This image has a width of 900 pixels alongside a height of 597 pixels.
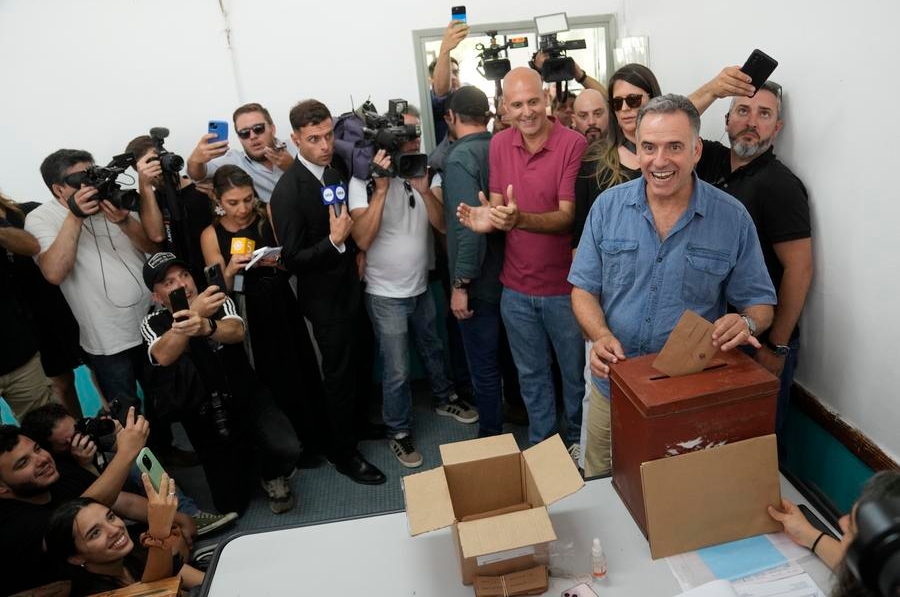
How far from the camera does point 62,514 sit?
64.6 inches

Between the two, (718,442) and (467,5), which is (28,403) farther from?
(467,5)

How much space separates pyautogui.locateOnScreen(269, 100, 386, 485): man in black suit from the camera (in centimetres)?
233

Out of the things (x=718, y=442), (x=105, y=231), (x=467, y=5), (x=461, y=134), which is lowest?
(x=718, y=442)

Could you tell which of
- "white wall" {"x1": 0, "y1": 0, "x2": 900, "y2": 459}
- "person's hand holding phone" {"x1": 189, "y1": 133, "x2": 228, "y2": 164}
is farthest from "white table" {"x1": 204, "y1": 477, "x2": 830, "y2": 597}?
"person's hand holding phone" {"x1": 189, "y1": 133, "x2": 228, "y2": 164}

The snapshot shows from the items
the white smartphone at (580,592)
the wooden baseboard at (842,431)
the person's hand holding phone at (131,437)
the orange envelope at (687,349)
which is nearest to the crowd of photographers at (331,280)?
the person's hand holding phone at (131,437)

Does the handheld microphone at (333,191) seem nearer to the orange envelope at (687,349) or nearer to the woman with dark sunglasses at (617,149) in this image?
the woman with dark sunglasses at (617,149)

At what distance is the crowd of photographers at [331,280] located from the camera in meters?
1.82

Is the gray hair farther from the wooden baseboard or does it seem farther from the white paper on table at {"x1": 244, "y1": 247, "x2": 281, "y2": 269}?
the white paper on table at {"x1": 244, "y1": 247, "x2": 281, "y2": 269}

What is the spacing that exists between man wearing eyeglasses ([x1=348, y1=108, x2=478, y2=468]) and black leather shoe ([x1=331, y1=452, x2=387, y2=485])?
156 millimetres

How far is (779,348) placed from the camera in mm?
1842

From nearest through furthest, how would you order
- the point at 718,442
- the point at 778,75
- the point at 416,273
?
the point at 718,442 < the point at 778,75 < the point at 416,273

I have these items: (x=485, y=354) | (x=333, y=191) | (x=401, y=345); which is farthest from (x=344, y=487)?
(x=333, y=191)

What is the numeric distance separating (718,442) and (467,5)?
2.82 m

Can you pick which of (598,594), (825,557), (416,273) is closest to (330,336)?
(416,273)
